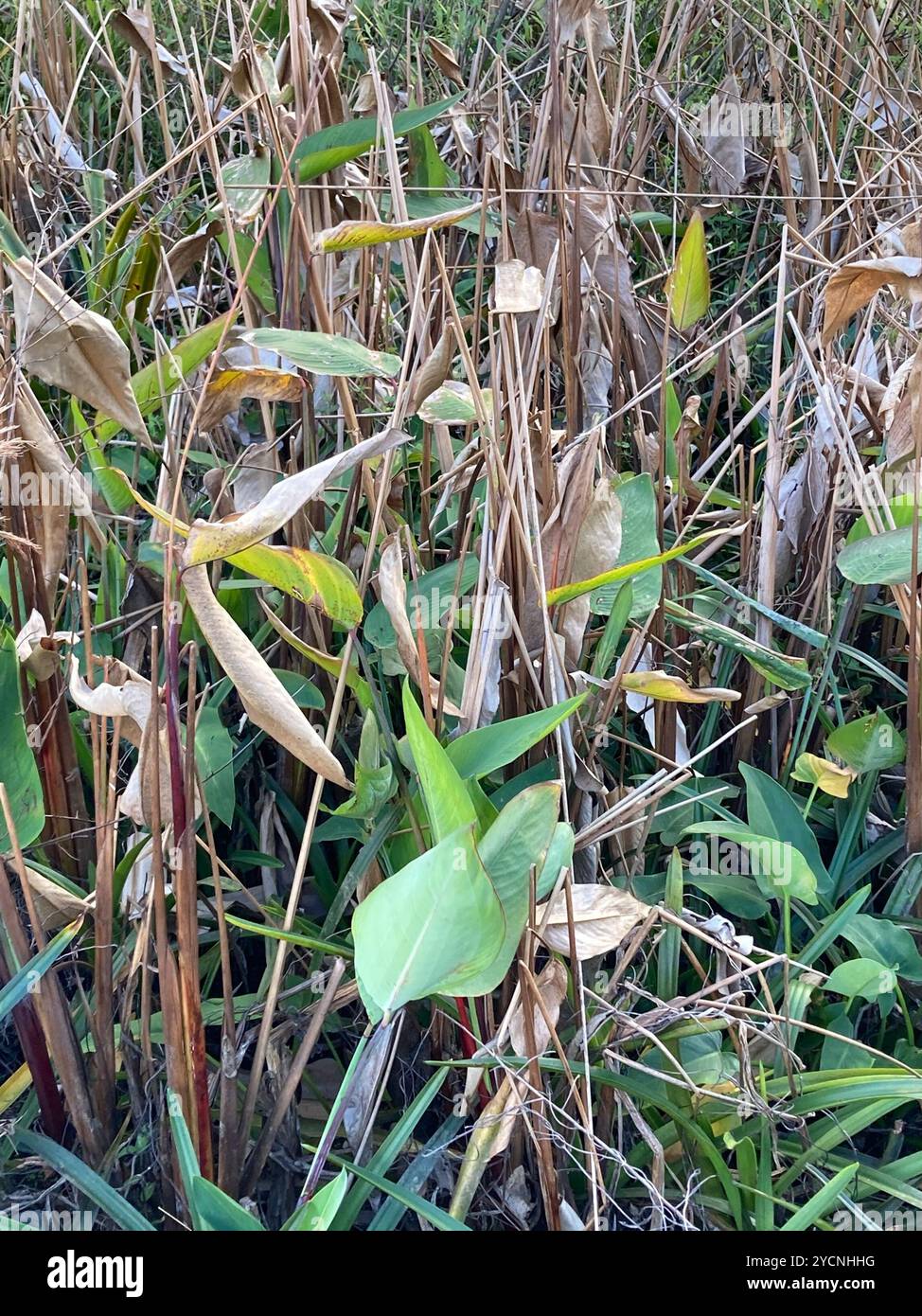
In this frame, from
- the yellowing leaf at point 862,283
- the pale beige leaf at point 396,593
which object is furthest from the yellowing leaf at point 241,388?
the yellowing leaf at point 862,283

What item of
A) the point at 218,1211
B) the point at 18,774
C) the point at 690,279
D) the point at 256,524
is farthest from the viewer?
the point at 690,279

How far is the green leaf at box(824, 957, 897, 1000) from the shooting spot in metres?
0.67

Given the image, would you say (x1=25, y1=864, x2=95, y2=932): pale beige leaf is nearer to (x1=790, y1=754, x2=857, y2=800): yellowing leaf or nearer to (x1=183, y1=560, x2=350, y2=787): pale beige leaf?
(x1=183, y1=560, x2=350, y2=787): pale beige leaf

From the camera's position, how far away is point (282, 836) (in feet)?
2.59

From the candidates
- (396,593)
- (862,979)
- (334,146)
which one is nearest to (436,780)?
(396,593)

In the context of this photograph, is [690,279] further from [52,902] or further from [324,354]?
[52,902]

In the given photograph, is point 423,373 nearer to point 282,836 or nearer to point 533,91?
point 282,836

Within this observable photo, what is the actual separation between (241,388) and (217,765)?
24 cm

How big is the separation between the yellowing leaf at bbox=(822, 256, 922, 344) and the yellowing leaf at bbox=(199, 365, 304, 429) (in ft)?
1.07

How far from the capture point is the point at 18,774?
25.1 inches

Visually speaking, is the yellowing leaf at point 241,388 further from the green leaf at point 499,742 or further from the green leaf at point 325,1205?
the green leaf at point 325,1205

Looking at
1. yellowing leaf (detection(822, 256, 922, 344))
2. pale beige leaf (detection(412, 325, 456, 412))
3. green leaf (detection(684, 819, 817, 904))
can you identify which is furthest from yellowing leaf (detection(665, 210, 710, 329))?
green leaf (detection(684, 819, 817, 904))

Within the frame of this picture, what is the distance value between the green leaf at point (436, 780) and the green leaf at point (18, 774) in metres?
0.27
